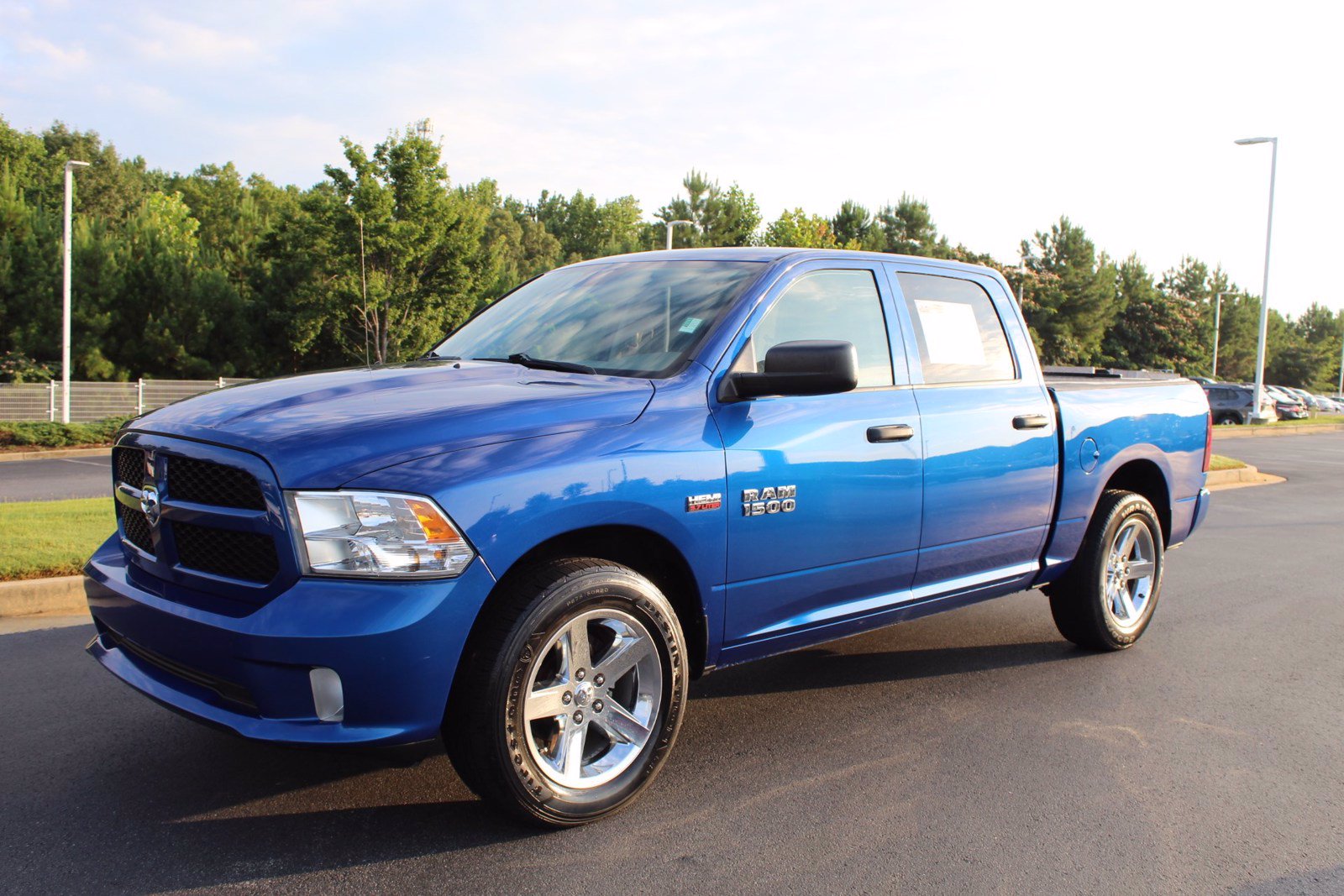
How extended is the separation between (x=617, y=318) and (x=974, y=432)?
1629 mm

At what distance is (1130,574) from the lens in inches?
223

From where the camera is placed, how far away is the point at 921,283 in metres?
4.76

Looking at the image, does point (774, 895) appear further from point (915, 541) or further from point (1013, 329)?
point (1013, 329)

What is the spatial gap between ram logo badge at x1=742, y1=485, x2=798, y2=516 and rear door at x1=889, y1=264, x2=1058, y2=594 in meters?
0.80

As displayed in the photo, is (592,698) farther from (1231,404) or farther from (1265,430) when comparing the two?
(1231,404)

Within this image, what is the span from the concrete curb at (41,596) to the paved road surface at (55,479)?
19.2 ft

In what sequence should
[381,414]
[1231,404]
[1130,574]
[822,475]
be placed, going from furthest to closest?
[1231,404], [1130,574], [822,475], [381,414]

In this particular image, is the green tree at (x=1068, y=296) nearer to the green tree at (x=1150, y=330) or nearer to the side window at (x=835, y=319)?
the green tree at (x=1150, y=330)

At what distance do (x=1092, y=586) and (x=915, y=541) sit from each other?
161 cm

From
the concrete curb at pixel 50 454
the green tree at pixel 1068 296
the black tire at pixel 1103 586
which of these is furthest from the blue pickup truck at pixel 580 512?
the green tree at pixel 1068 296

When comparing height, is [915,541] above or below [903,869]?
above

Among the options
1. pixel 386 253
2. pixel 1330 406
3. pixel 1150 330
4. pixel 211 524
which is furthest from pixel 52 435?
pixel 1150 330

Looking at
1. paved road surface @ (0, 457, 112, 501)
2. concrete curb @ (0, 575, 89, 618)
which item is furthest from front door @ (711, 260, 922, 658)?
paved road surface @ (0, 457, 112, 501)

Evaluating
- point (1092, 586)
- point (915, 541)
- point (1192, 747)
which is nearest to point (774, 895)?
point (915, 541)
